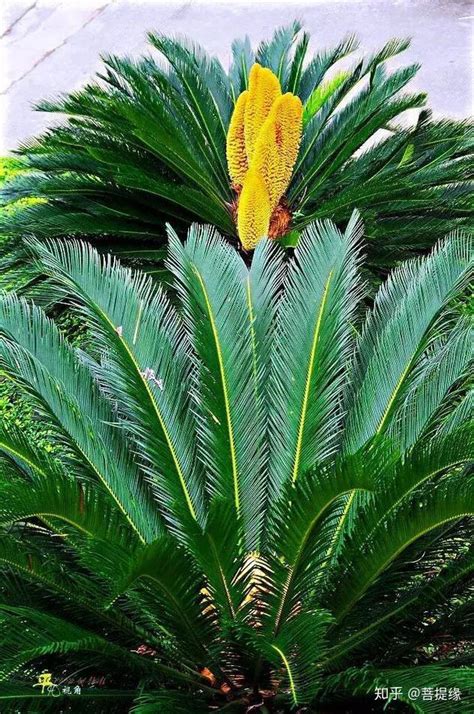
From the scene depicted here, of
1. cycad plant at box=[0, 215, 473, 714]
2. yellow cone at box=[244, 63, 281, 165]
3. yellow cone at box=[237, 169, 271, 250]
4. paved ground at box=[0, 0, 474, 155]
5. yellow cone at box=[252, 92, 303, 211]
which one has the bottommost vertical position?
cycad plant at box=[0, 215, 473, 714]

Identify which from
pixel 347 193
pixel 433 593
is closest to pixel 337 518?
pixel 433 593

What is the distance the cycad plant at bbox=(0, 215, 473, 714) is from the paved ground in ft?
14.7

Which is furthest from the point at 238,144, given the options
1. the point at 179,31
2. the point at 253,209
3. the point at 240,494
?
the point at 179,31

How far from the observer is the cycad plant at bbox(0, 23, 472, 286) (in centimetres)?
400

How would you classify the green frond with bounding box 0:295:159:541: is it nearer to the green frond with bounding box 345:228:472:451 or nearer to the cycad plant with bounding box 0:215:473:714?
the cycad plant with bounding box 0:215:473:714

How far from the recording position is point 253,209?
3916 mm

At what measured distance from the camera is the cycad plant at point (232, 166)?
13.1 feet

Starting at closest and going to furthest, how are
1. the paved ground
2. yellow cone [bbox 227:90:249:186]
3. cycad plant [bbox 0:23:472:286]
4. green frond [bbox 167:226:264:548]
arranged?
green frond [bbox 167:226:264:548] < cycad plant [bbox 0:23:472:286] < yellow cone [bbox 227:90:249:186] < the paved ground

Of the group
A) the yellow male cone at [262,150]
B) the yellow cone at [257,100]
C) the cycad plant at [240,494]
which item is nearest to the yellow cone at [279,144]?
the yellow male cone at [262,150]

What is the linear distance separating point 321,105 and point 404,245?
98cm

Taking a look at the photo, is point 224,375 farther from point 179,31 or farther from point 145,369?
point 179,31

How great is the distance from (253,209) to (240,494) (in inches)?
71.5

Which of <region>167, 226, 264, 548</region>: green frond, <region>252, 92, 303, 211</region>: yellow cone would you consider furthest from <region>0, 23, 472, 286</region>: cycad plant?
<region>167, 226, 264, 548</region>: green frond

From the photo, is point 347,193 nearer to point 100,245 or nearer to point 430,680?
point 100,245
